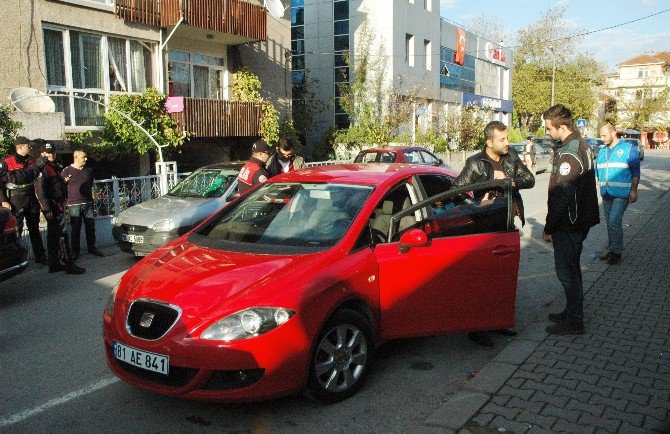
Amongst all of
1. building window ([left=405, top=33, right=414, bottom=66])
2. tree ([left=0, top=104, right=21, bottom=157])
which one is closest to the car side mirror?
tree ([left=0, top=104, right=21, bottom=157])

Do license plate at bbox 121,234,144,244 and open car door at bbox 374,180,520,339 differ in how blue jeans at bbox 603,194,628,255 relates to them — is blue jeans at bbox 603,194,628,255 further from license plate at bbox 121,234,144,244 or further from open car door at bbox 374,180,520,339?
license plate at bbox 121,234,144,244

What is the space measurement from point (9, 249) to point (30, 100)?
7712 millimetres

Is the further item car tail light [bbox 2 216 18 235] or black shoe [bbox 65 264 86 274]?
black shoe [bbox 65 264 86 274]

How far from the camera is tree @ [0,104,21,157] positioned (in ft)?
36.0

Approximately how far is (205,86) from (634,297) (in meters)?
16.4

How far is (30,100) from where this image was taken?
42.0ft

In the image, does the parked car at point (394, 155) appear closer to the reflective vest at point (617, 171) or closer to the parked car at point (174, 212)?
the parked car at point (174, 212)

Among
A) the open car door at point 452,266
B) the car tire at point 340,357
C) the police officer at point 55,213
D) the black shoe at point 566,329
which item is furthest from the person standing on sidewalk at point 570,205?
the police officer at point 55,213

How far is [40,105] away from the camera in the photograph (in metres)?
13.0

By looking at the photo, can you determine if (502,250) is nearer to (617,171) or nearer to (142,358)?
(142,358)

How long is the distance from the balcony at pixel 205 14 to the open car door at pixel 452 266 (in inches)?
552

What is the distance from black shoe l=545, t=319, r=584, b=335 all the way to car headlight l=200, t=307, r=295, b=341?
2.88 meters

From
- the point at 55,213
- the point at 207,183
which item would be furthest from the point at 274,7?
the point at 55,213

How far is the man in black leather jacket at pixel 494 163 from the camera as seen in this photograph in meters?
5.62
